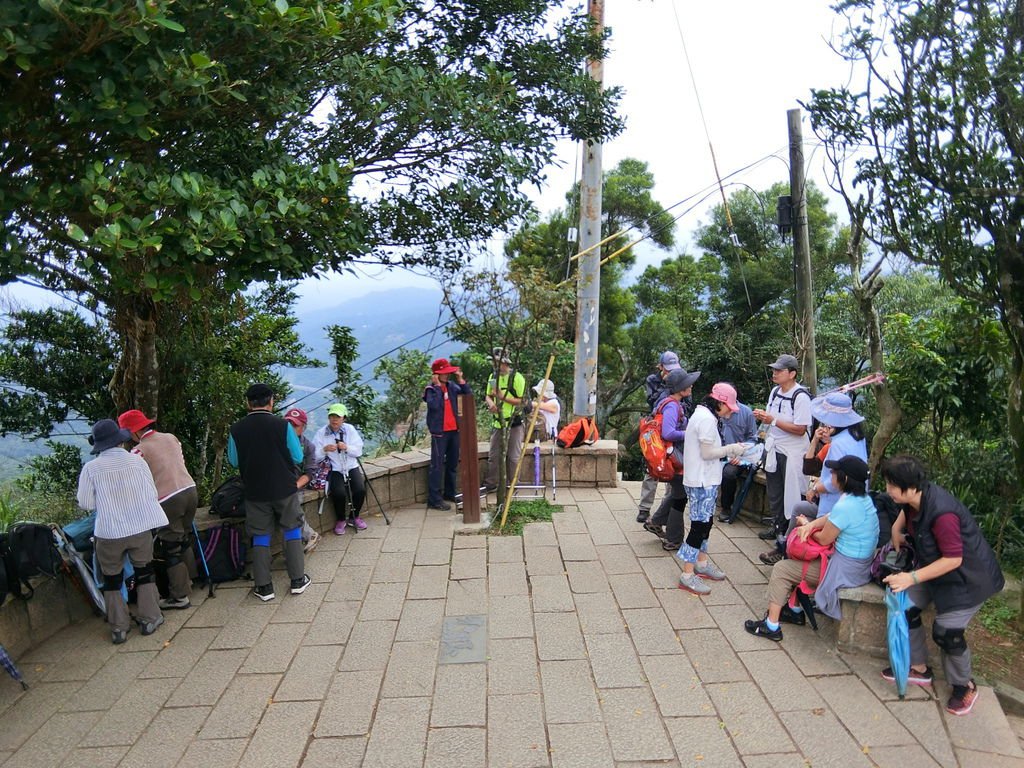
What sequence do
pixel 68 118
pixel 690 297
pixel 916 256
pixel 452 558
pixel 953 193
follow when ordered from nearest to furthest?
pixel 68 118 < pixel 953 193 < pixel 916 256 < pixel 452 558 < pixel 690 297

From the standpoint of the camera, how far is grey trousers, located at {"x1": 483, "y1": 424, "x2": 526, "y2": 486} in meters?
7.38

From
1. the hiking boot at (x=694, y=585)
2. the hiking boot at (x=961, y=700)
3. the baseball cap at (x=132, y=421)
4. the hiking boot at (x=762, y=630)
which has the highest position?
the baseball cap at (x=132, y=421)

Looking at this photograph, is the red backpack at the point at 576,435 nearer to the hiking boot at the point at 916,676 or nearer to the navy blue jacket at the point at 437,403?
the navy blue jacket at the point at 437,403

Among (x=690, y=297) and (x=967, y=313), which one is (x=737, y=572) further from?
(x=690, y=297)

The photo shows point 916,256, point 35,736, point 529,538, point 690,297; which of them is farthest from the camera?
point 690,297

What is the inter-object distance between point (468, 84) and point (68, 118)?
3345 mm

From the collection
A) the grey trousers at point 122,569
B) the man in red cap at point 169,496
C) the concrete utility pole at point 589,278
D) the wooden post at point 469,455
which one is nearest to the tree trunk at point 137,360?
the man in red cap at point 169,496

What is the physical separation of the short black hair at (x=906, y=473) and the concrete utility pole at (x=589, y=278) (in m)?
5.85

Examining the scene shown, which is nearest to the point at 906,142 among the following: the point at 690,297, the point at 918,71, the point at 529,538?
the point at 918,71

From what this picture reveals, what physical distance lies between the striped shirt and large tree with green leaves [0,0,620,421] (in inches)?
46.9

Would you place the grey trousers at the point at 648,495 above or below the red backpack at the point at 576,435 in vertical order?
below

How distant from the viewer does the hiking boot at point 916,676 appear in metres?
4.02

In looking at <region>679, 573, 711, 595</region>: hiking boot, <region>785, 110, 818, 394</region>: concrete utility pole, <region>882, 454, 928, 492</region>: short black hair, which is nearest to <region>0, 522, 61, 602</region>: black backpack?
<region>679, 573, 711, 595</region>: hiking boot

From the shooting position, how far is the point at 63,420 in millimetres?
7562
